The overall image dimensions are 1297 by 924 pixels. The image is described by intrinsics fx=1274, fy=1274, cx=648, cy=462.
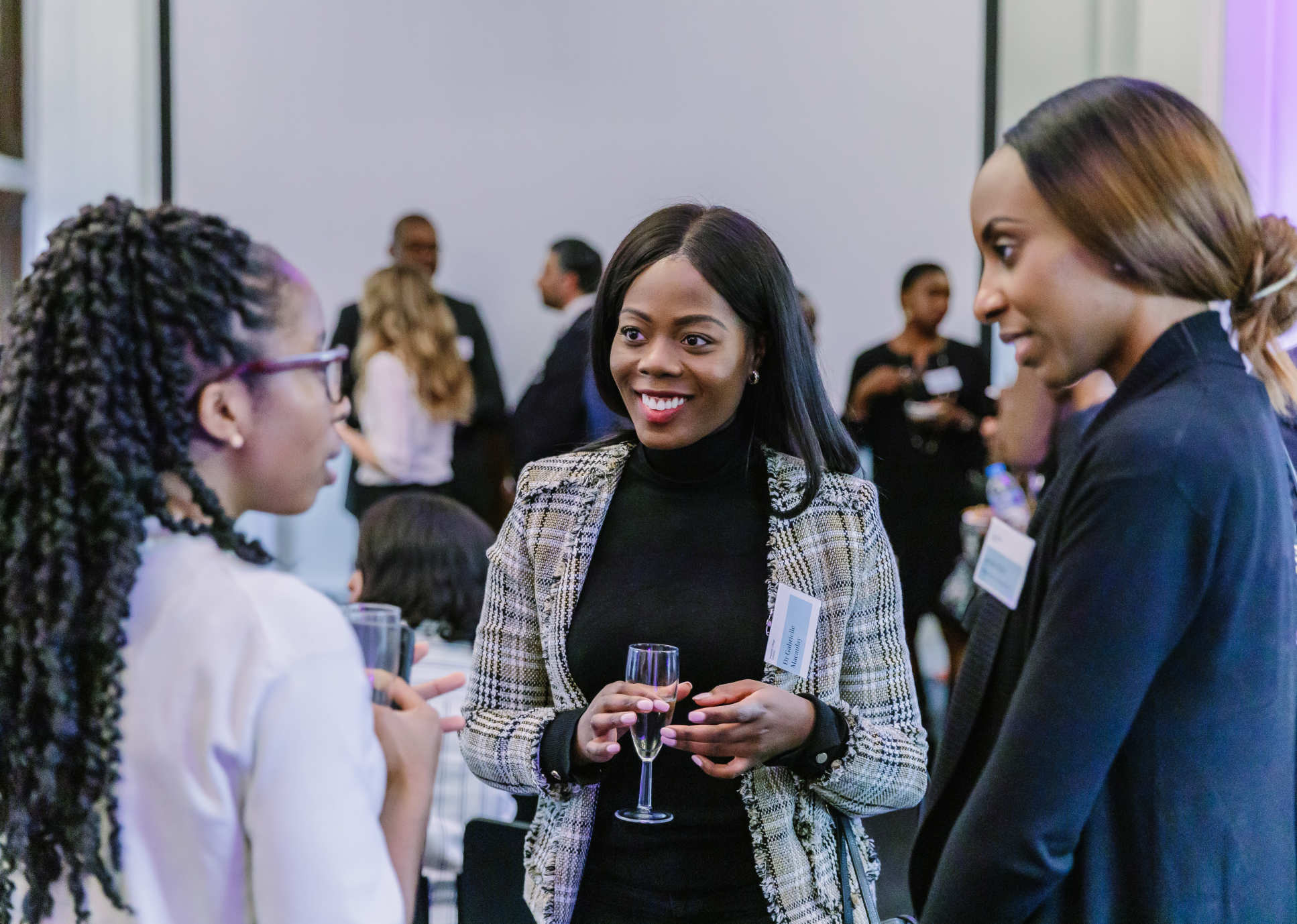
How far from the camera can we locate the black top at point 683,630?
1645 millimetres

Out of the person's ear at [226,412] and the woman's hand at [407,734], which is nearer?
the person's ear at [226,412]

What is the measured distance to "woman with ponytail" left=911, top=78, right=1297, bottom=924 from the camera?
109cm

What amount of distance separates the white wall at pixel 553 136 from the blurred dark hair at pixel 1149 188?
18.6ft

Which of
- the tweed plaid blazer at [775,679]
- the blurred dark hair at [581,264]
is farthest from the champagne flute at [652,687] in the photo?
the blurred dark hair at [581,264]

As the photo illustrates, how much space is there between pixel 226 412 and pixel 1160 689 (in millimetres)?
855

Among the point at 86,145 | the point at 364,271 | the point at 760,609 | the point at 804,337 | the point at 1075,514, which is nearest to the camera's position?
the point at 1075,514

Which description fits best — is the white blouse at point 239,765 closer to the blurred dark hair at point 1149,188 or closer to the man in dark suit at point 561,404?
the blurred dark hair at point 1149,188

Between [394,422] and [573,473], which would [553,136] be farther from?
[573,473]

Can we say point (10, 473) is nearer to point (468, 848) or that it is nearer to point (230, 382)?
point (230, 382)

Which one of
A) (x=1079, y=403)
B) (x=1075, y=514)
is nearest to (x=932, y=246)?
(x=1079, y=403)

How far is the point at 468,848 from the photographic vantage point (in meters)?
1.99

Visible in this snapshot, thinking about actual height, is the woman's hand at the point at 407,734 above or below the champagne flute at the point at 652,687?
above

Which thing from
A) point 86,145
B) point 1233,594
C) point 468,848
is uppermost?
point 86,145

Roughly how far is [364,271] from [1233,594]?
21.9 feet
